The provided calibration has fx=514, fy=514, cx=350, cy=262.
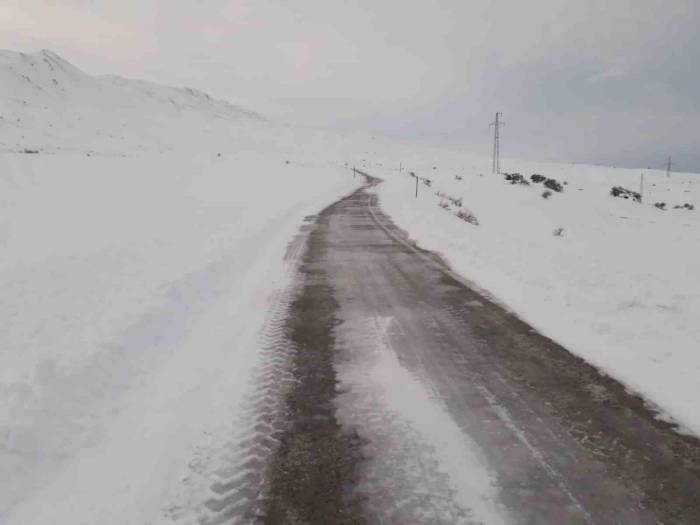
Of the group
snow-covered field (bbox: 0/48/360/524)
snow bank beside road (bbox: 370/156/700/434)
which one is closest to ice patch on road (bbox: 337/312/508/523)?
snow-covered field (bbox: 0/48/360/524)

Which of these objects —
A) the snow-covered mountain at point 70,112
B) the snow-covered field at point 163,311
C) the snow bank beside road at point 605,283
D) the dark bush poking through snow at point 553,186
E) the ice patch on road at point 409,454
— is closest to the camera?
the ice patch on road at point 409,454

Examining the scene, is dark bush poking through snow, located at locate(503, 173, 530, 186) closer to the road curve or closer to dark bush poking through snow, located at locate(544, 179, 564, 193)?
dark bush poking through snow, located at locate(544, 179, 564, 193)

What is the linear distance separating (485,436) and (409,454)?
633 mm

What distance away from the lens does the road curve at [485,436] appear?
3.03 metres

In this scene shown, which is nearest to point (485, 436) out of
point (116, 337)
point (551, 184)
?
point (116, 337)

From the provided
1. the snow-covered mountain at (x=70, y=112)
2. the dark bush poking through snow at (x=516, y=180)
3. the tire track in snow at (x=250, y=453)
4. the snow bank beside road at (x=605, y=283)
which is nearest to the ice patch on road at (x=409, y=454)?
the tire track in snow at (x=250, y=453)

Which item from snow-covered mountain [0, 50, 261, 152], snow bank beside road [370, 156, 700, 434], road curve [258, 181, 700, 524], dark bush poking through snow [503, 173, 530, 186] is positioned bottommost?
snow bank beside road [370, 156, 700, 434]

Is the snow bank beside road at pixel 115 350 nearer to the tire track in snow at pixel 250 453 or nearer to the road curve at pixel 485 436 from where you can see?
the tire track in snow at pixel 250 453

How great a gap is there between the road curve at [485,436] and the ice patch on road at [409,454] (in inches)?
0.6

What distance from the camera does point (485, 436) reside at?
12.5ft

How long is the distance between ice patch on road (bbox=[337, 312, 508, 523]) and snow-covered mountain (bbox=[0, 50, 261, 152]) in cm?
4422

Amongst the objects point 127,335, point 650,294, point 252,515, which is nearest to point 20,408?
point 127,335

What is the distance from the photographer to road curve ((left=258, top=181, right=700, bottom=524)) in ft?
9.94

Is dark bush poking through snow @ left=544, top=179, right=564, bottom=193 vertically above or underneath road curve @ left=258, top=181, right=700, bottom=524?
above
